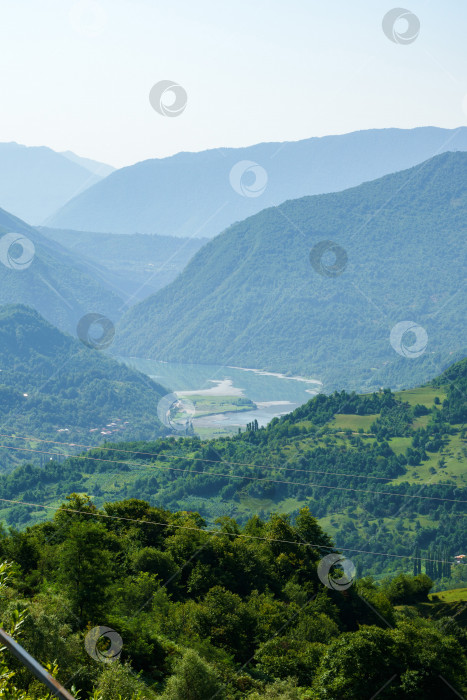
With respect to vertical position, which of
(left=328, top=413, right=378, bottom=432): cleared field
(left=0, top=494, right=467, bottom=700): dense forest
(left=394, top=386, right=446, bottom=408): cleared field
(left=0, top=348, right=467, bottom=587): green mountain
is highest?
(left=394, top=386, right=446, bottom=408): cleared field

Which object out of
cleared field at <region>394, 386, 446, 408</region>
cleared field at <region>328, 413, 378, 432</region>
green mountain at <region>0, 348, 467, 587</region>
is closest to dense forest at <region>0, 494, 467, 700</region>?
green mountain at <region>0, 348, 467, 587</region>

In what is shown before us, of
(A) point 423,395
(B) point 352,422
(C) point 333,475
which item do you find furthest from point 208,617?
(A) point 423,395

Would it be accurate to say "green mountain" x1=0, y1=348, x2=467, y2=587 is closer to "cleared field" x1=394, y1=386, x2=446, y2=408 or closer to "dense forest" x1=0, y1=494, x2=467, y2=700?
"cleared field" x1=394, y1=386, x2=446, y2=408

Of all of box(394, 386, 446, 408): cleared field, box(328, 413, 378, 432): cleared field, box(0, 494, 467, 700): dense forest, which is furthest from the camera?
box(394, 386, 446, 408): cleared field

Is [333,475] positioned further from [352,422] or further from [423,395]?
[423,395]

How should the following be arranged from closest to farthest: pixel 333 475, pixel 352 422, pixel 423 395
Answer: pixel 333 475 → pixel 352 422 → pixel 423 395

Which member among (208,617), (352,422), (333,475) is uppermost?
(352,422)
